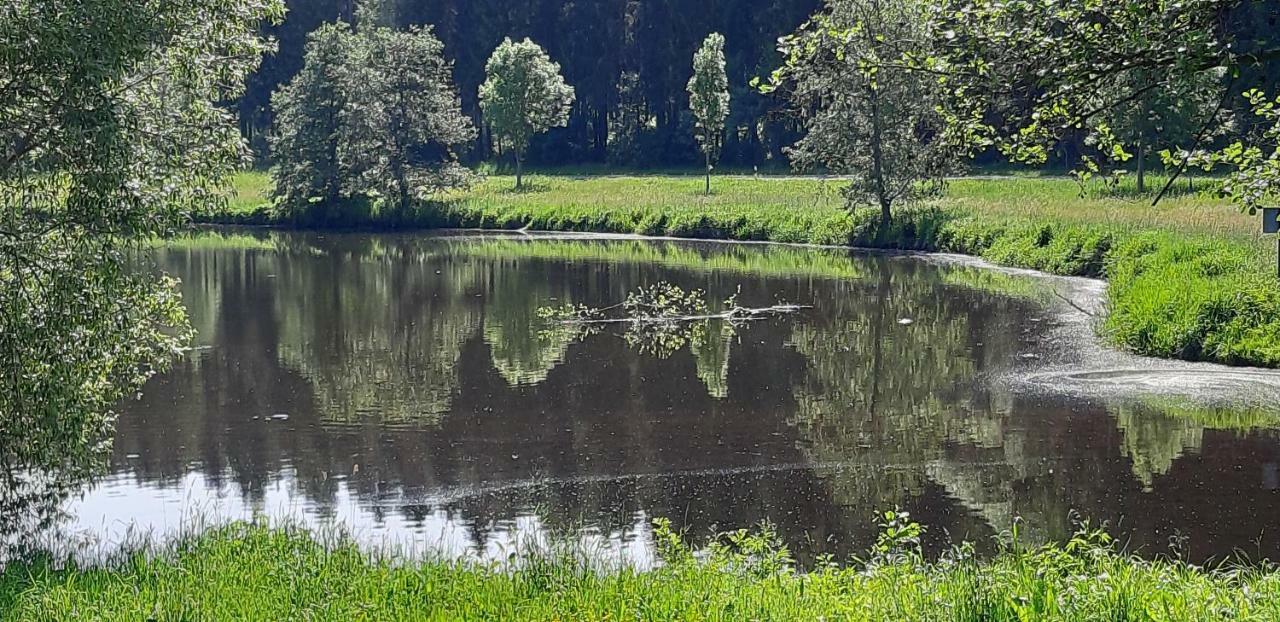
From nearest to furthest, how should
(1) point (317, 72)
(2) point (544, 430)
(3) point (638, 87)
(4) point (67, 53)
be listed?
(4) point (67, 53) < (2) point (544, 430) < (1) point (317, 72) < (3) point (638, 87)

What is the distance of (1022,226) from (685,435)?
24017 millimetres

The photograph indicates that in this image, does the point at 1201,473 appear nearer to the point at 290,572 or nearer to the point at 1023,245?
the point at 290,572

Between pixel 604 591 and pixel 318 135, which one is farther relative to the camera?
pixel 318 135

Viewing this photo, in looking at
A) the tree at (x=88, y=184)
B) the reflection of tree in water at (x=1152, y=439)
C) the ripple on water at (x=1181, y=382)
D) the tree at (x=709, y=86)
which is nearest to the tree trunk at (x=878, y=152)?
the tree at (x=709, y=86)

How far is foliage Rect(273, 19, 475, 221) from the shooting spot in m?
57.6

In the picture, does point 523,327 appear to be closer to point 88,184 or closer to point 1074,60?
point 88,184

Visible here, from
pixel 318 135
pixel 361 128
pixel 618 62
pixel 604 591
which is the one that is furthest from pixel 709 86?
pixel 604 591

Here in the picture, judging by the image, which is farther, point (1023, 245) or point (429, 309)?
point (1023, 245)

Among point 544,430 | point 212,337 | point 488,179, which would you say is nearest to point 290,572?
point 544,430

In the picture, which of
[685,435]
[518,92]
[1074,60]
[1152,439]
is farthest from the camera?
[518,92]

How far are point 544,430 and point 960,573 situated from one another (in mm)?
9060

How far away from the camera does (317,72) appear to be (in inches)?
2314

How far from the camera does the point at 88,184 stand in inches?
398

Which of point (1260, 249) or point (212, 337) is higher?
point (1260, 249)
